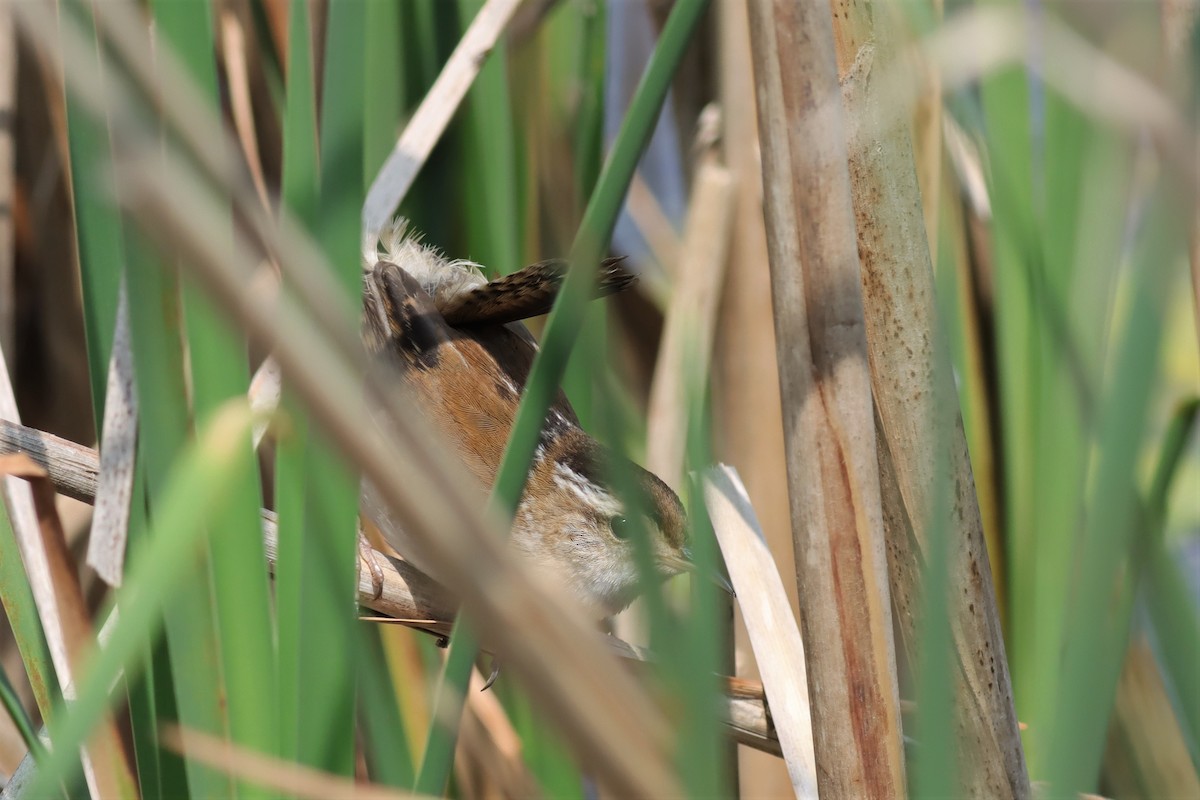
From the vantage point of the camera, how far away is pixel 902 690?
143 centimetres

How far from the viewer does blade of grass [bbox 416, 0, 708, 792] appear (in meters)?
0.86

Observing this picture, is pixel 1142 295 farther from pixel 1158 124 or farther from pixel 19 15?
pixel 19 15

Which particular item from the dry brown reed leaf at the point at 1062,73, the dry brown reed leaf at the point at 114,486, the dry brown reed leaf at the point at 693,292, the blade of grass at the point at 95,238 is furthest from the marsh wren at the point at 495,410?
the dry brown reed leaf at the point at 1062,73

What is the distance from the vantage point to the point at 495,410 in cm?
204

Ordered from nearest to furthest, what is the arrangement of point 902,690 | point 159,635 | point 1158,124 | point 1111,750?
point 1158,124
point 159,635
point 902,690
point 1111,750

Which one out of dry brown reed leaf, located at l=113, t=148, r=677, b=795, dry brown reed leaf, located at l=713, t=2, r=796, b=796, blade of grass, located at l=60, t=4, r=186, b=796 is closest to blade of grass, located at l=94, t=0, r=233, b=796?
blade of grass, located at l=60, t=4, r=186, b=796

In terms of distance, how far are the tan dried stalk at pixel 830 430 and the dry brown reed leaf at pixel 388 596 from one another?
1.10 feet

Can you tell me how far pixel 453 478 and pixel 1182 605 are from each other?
73 cm

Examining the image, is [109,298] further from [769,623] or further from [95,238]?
[769,623]

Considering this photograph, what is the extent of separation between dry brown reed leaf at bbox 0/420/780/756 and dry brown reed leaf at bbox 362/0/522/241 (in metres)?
0.48

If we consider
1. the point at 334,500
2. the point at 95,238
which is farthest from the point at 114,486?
the point at 334,500

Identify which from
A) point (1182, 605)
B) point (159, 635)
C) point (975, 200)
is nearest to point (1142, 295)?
point (1182, 605)

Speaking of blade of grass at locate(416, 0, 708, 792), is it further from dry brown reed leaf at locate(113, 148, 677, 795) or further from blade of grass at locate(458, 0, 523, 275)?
blade of grass at locate(458, 0, 523, 275)

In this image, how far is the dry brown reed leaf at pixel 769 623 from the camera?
50.3 inches
